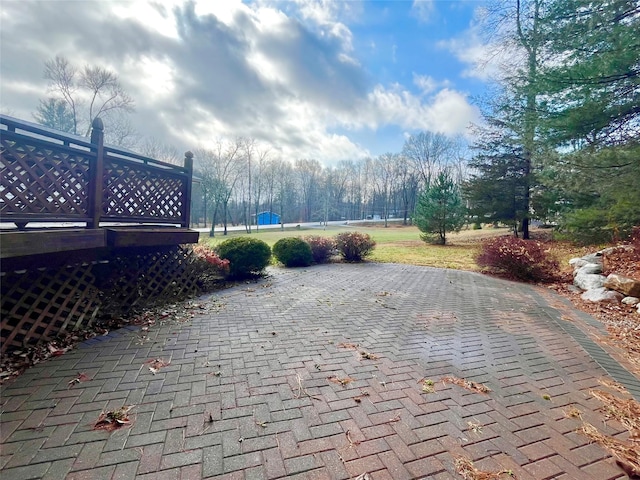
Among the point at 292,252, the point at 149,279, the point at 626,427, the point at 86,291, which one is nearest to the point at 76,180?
the point at 86,291

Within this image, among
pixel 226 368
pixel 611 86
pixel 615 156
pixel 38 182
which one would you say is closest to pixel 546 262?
pixel 615 156

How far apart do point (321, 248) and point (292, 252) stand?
1499 mm

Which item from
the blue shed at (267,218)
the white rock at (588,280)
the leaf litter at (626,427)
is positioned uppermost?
the blue shed at (267,218)

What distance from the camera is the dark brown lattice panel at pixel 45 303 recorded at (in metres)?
2.98

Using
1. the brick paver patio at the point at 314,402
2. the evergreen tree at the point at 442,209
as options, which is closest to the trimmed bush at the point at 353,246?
the brick paver patio at the point at 314,402

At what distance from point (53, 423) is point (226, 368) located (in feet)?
4.08

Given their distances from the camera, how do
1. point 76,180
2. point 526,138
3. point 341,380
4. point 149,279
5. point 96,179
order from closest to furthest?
point 341,380
point 76,180
point 96,179
point 149,279
point 526,138

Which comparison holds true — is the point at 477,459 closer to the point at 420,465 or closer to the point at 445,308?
the point at 420,465

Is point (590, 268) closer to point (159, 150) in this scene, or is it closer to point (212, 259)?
point (212, 259)

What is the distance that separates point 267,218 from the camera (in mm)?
49031

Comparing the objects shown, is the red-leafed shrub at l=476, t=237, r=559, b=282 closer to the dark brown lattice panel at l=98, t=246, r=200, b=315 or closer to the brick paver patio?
the brick paver patio

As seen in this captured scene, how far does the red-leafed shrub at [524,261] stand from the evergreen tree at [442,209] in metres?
9.07

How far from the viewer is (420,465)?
169cm

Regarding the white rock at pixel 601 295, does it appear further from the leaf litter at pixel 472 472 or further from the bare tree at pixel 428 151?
the bare tree at pixel 428 151
